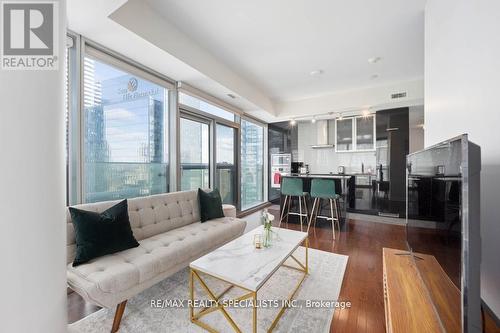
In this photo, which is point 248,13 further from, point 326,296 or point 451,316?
point 326,296

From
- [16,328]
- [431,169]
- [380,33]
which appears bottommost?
[16,328]

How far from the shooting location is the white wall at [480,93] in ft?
2.93

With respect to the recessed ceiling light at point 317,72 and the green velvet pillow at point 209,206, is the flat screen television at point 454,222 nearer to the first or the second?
the green velvet pillow at point 209,206

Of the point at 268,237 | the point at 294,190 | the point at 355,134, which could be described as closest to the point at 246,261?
the point at 268,237

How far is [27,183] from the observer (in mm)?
1104

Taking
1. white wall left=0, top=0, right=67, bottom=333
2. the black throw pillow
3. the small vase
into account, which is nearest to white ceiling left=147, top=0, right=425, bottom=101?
white wall left=0, top=0, right=67, bottom=333

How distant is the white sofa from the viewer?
142cm

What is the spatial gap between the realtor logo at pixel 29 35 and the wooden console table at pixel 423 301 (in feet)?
7.32

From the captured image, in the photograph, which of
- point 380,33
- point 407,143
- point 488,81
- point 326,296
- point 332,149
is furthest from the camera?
point 332,149

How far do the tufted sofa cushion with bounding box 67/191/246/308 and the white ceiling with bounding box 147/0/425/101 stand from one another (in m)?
2.11

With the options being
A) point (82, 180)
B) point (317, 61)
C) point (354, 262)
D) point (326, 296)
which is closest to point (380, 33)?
point (317, 61)

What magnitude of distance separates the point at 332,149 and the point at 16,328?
19.6 ft

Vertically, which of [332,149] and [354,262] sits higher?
[332,149]

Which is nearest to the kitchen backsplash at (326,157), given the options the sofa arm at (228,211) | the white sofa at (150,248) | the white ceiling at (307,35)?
the white ceiling at (307,35)
